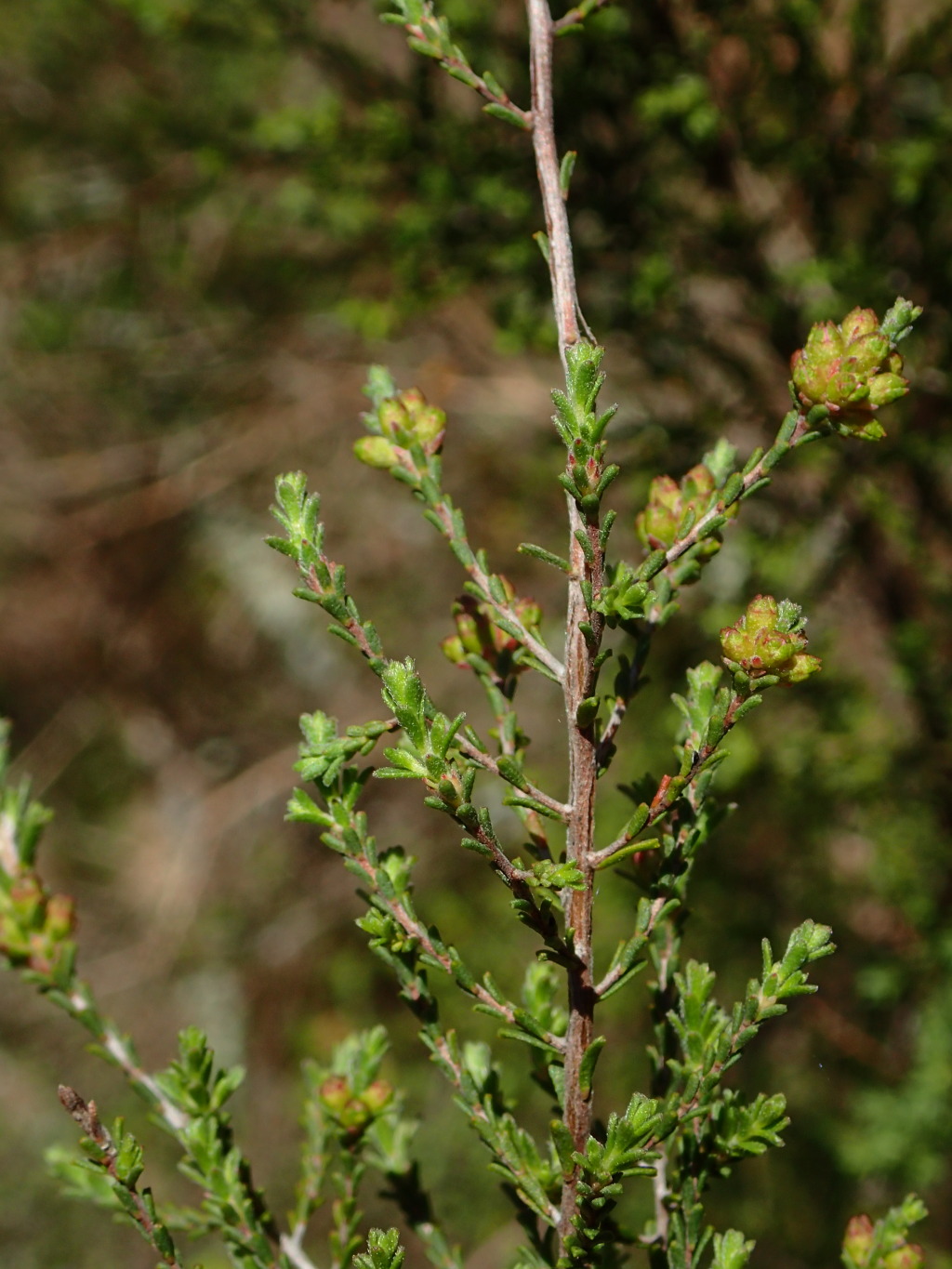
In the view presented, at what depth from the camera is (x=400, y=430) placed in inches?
51.6

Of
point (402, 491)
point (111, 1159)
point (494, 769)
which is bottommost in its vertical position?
point (402, 491)

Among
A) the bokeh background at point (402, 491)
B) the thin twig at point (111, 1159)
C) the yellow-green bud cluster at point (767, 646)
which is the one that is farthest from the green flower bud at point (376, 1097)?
the bokeh background at point (402, 491)

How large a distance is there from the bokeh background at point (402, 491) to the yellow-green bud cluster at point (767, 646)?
1.42 meters

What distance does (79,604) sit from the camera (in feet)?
19.2

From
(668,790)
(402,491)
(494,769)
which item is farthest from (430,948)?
(402,491)

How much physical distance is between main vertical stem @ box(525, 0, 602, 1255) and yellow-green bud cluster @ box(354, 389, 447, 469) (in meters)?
0.23

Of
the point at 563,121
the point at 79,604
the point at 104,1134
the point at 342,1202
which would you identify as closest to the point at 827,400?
the point at 104,1134

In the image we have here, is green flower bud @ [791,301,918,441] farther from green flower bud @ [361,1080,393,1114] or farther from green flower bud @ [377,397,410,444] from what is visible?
green flower bud @ [361,1080,393,1114]

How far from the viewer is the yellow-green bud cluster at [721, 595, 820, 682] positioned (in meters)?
1.02

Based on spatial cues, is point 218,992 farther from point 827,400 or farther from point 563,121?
point 827,400

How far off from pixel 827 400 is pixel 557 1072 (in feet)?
2.85

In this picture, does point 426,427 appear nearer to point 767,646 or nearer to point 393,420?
point 393,420

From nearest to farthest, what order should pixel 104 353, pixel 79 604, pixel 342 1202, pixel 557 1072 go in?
pixel 557 1072 → pixel 342 1202 → pixel 104 353 → pixel 79 604

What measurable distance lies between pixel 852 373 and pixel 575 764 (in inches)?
20.8
